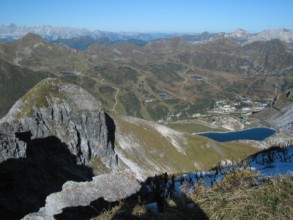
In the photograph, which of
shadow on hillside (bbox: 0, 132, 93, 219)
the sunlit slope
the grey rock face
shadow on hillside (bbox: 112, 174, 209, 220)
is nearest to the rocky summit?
shadow on hillside (bbox: 0, 132, 93, 219)

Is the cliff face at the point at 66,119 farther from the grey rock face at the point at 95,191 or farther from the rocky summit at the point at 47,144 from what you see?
the grey rock face at the point at 95,191

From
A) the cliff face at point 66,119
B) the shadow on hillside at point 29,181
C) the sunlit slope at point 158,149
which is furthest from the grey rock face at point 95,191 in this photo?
the sunlit slope at point 158,149

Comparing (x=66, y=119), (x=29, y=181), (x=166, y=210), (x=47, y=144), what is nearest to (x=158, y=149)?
(x=66, y=119)

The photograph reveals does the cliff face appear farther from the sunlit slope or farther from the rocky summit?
the sunlit slope

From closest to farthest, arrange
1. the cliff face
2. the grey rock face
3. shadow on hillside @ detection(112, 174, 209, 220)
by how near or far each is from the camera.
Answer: shadow on hillside @ detection(112, 174, 209, 220) < the grey rock face < the cliff face

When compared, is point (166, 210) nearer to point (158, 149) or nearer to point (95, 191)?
point (95, 191)

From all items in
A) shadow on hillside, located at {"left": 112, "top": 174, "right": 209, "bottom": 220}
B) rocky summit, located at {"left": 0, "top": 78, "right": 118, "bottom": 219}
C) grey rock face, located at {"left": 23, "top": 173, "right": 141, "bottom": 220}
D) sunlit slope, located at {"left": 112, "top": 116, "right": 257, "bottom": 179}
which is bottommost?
Answer: sunlit slope, located at {"left": 112, "top": 116, "right": 257, "bottom": 179}
